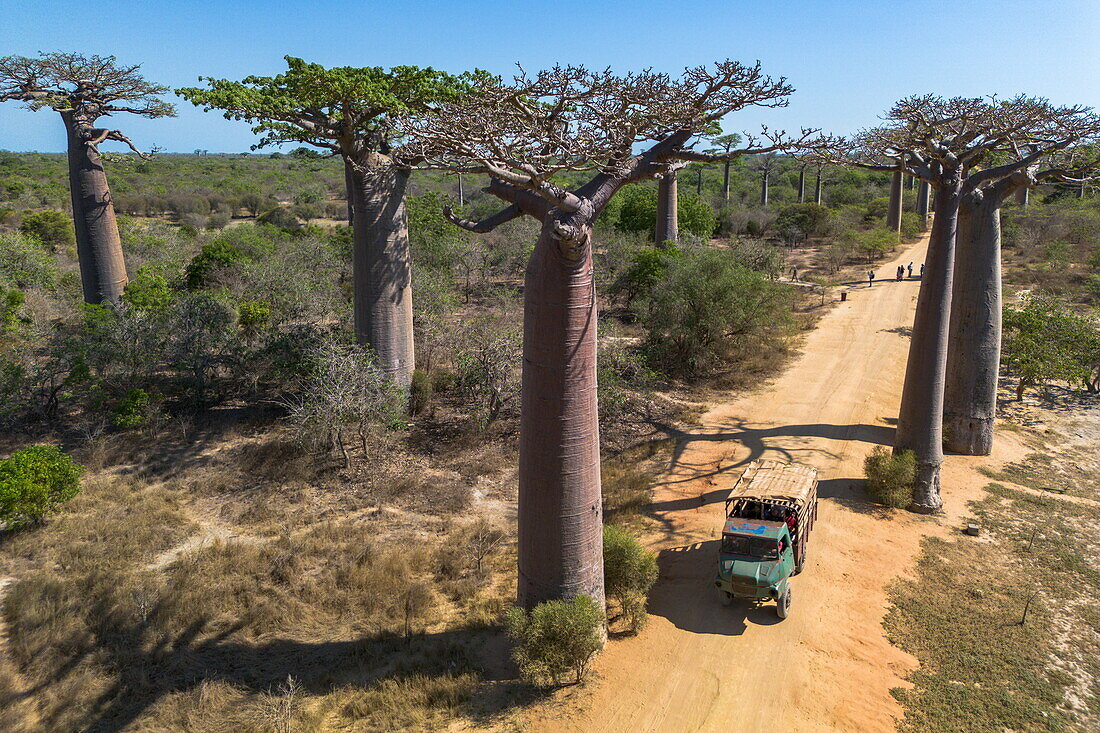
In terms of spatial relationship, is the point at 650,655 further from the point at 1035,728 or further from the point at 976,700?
the point at 1035,728

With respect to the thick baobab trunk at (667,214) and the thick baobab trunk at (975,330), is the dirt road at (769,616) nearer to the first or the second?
the thick baobab trunk at (975,330)

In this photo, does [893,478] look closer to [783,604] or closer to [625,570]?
[783,604]

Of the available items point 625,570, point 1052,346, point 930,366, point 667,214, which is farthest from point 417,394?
point 667,214

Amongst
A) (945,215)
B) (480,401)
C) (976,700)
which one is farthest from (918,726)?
(480,401)

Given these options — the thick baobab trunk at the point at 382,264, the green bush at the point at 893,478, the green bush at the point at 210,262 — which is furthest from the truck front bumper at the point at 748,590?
the green bush at the point at 210,262

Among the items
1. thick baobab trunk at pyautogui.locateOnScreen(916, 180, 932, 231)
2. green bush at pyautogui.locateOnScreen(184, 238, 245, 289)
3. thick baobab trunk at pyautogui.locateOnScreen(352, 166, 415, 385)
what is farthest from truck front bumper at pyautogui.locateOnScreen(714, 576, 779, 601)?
thick baobab trunk at pyautogui.locateOnScreen(916, 180, 932, 231)

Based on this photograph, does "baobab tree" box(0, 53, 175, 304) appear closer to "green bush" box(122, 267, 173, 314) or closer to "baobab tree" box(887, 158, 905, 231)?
"green bush" box(122, 267, 173, 314)
